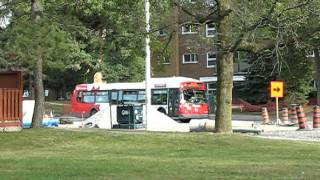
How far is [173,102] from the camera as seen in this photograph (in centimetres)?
4522

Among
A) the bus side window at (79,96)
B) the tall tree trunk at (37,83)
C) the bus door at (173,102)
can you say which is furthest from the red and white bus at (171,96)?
the tall tree trunk at (37,83)

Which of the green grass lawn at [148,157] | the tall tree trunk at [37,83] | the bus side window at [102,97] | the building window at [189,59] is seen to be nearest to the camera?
the green grass lawn at [148,157]

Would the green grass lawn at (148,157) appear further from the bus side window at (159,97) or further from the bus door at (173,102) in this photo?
the bus side window at (159,97)

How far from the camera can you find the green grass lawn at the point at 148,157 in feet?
36.9

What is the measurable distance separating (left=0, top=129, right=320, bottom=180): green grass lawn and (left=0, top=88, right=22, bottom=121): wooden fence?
266 centimetres

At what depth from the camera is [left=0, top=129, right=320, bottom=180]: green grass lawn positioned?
11234mm

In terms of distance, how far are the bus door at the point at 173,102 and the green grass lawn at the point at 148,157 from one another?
2316cm

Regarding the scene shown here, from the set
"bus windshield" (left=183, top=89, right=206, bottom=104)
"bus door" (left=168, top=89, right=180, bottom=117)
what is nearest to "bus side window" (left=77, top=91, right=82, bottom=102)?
"bus door" (left=168, top=89, right=180, bottom=117)

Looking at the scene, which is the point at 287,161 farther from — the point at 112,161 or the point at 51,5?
the point at 51,5

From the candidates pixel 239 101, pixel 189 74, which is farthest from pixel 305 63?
pixel 189 74

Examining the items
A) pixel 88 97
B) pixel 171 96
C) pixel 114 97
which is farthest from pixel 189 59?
pixel 171 96

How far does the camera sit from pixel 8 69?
993 inches

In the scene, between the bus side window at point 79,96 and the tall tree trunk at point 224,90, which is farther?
the bus side window at point 79,96

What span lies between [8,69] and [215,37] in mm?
8548
